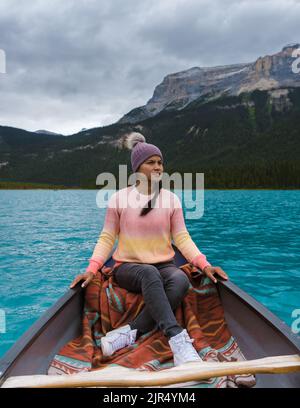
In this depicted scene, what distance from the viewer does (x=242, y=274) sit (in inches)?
355

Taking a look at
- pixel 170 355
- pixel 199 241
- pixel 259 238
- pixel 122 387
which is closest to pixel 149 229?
pixel 170 355

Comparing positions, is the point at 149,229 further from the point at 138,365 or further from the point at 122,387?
the point at 122,387

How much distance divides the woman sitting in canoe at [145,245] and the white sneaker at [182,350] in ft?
1.10

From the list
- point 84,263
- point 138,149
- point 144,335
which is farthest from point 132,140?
point 84,263

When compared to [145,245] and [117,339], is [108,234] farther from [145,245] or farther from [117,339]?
[117,339]

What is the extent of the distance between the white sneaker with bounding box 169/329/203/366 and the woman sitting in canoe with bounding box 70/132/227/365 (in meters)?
0.33

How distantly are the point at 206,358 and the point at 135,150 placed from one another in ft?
8.08

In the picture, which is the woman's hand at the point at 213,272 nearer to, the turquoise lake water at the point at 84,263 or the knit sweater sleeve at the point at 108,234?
the knit sweater sleeve at the point at 108,234

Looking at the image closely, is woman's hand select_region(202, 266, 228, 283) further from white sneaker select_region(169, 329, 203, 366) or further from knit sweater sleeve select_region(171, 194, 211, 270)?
white sneaker select_region(169, 329, 203, 366)

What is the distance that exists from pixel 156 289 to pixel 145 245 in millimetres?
690

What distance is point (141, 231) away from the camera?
3834 mm

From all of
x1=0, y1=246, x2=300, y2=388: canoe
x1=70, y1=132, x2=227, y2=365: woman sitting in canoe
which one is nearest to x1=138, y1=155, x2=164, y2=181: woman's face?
x1=70, y1=132, x2=227, y2=365: woman sitting in canoe

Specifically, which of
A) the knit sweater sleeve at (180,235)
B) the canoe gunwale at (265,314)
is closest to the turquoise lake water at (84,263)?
the canoe gunwale at (265,314)

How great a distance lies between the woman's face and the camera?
396cm
